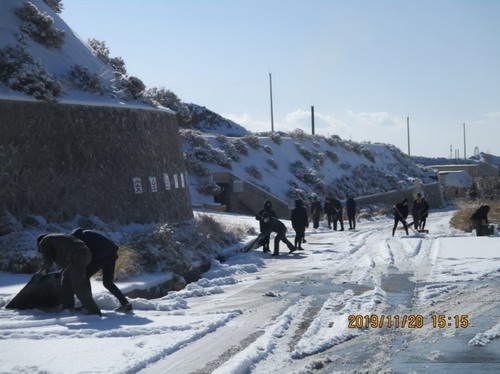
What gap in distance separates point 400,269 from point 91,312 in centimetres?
804

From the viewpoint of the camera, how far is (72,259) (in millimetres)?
10797

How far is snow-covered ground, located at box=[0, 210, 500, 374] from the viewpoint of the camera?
7.89m

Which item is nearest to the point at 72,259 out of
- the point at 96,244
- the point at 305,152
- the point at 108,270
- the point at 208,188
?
the point at 96,244

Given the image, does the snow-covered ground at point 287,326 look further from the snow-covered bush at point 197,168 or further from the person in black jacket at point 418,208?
the snow-covered bush at point 197,168

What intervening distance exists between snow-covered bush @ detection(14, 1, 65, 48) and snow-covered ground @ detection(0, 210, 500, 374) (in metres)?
11.0

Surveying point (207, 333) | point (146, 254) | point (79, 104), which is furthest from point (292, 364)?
point (79, 104)

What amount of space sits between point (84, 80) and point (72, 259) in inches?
533

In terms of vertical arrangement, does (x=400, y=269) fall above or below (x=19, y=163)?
below

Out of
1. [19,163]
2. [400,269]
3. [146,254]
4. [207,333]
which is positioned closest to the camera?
[207,333]

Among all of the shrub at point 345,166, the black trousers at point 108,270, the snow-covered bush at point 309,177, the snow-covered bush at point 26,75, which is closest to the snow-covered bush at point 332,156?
the shrub at point 345,166

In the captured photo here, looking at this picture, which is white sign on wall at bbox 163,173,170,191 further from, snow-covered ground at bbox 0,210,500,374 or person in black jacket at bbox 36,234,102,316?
person in black jacket at bbox 36,234,102,316

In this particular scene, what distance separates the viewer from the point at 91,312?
10.9 metres

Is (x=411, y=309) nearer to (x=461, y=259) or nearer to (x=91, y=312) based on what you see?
(x=91, y=312)

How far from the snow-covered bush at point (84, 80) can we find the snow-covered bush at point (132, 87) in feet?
4.80
